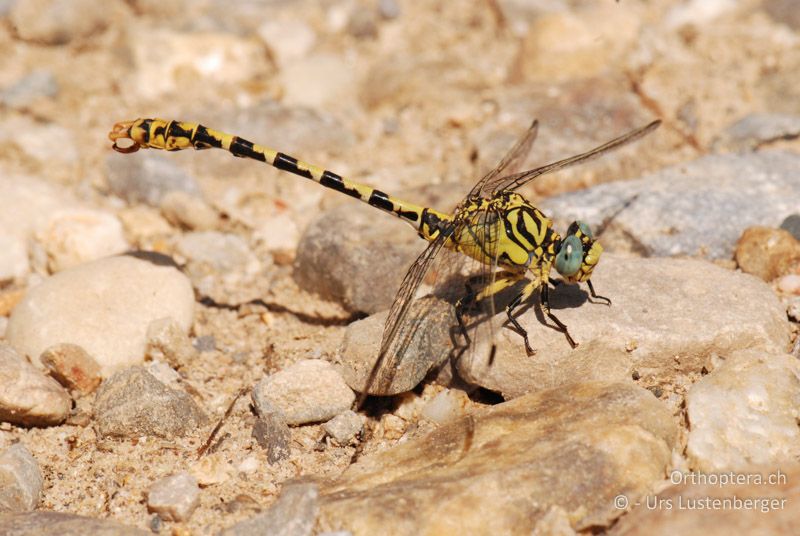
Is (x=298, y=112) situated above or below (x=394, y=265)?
above

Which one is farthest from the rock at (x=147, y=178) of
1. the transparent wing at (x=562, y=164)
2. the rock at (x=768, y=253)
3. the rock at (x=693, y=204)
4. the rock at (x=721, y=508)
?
the rock at (x=721, y=508)

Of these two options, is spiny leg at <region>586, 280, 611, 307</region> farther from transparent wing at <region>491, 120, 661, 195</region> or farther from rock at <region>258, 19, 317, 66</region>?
rock at <region>258, 19, 317, 66</region>

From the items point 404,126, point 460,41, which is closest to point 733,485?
point 404,126

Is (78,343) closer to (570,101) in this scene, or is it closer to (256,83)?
(256,83)

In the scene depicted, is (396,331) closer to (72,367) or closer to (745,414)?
(745,414)

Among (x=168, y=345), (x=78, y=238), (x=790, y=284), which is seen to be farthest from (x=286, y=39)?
(x=790, y=284)

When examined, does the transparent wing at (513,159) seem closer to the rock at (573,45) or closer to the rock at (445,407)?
the rock at (445,407)
